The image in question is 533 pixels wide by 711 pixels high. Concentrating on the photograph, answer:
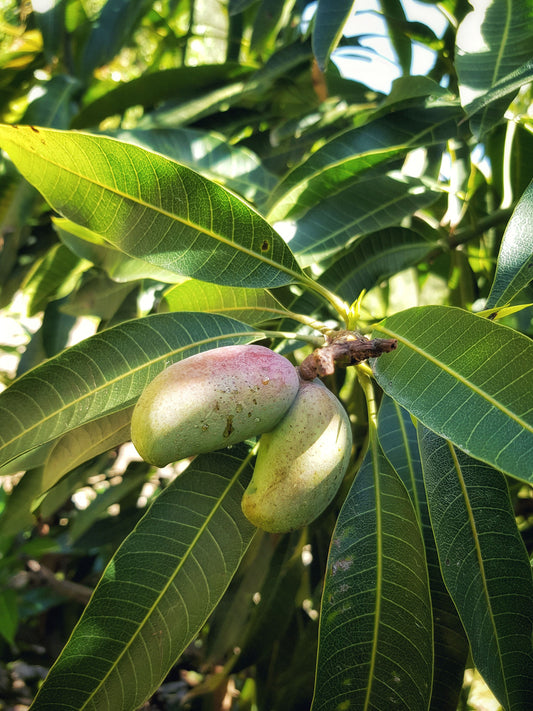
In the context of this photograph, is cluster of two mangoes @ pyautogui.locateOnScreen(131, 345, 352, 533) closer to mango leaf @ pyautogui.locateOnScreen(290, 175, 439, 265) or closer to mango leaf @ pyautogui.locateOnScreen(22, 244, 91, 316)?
mango leaf @ pyautogui.locateOnScreen(290, 175, 439, 265)

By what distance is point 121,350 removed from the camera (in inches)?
29.3

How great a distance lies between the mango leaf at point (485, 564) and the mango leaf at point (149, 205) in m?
0.31

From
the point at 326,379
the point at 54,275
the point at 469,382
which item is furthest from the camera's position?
the point at 54,275

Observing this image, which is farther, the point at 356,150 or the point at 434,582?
the point at 356,150

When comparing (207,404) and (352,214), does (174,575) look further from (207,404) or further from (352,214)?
(352,214)

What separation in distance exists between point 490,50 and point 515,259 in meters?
0.38

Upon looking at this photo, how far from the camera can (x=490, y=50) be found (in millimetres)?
889

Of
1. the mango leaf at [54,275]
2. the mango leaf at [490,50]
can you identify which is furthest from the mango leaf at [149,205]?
the mango leaf at [54,275]

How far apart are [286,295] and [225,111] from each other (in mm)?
655

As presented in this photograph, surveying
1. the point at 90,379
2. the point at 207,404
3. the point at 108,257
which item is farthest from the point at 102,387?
the point at 108,257

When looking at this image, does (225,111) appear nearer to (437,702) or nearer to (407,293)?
(407,293)

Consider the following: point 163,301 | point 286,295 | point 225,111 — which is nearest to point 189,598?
point 163,301

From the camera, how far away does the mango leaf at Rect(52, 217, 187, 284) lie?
0.90m

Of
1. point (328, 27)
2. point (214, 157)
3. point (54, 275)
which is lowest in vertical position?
point (54, 275)
